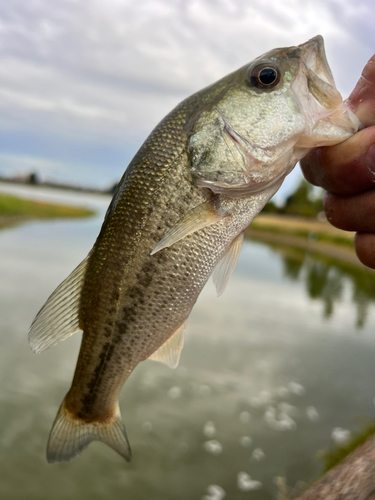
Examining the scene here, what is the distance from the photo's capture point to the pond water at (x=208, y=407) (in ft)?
17.9

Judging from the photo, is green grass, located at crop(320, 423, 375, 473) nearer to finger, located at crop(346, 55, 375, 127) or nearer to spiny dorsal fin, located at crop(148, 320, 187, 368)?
spiny dorsal fin, located at crop(148, 320, 187, 368)

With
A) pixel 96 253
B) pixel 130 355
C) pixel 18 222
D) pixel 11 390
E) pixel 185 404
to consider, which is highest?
pixel 96 253

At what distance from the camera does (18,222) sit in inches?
1278

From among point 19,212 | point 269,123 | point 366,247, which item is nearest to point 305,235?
point 19,212

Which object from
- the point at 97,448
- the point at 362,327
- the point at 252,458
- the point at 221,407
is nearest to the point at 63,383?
the point at 97,448

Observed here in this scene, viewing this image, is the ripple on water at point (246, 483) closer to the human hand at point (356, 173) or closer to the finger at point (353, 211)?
the human hand at point (356, 173)

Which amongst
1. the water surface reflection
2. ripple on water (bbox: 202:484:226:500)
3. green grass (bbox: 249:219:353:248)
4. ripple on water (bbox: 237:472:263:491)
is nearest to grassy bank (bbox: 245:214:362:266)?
green grass (bbox: 249:219:353:248)

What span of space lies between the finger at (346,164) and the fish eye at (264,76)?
37cm

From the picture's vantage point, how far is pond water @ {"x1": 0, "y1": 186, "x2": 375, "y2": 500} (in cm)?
546

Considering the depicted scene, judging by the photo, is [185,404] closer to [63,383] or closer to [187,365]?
[187,365]

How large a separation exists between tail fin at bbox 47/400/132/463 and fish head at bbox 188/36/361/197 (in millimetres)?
1297

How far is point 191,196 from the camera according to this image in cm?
165

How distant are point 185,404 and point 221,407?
2.20 ft

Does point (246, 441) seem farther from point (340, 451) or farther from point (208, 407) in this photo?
point (340, 451)
